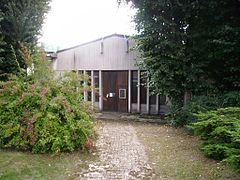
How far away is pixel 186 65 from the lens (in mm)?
12375

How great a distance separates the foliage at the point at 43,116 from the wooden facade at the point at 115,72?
23.9 feet

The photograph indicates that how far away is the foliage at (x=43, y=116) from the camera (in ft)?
26.3

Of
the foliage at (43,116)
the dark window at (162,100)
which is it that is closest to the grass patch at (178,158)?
the foliage at (43,116)

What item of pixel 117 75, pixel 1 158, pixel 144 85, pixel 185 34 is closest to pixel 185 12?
pixel 185 34

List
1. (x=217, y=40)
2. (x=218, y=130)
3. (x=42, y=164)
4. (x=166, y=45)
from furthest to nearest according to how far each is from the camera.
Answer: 1. (x=166, y=45)
2. (x=217, y=40)
3. (x=42, y=164)
4. (x=218, y=130)

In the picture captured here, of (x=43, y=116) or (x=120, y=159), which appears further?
(x=43, y=116)

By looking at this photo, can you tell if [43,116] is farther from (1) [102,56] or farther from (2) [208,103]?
(1) [102,56]

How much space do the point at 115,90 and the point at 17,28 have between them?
6.94m

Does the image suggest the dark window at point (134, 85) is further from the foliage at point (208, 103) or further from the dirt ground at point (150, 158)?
→ the dirt ground at point (150, 158)

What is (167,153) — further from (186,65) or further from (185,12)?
(185,12)

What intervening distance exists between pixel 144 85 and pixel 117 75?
1.93m

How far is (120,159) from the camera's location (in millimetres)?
7586

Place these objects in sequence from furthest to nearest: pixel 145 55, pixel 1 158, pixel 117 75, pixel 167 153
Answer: pixel 117 75 < pixel 145 55 < pixel 167 153 < pixel 1 158

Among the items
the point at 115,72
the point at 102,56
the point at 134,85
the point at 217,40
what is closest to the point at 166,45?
the point at 217,40
